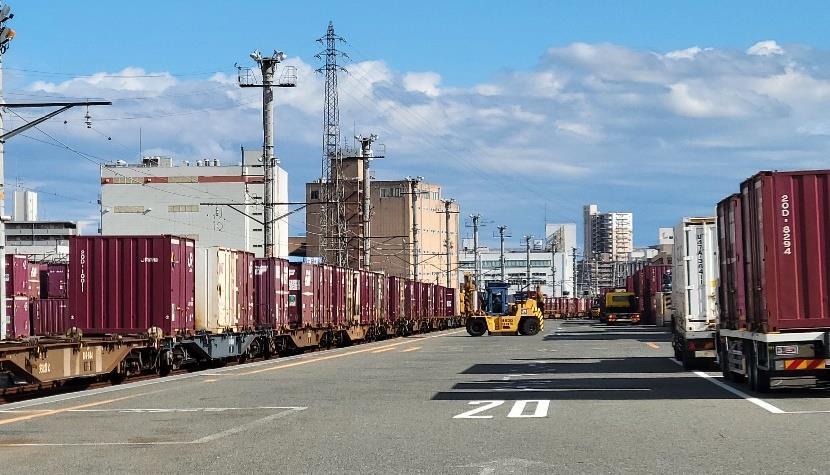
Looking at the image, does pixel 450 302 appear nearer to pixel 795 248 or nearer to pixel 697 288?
pixel 697 288

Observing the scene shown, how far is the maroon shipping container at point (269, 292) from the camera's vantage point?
119 feet

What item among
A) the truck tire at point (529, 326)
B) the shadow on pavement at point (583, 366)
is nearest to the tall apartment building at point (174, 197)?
the truck tire at point (529, 326)

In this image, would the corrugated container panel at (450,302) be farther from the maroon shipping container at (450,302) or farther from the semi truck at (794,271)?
the semi truck at (794,271)

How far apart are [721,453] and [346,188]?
11832 centimetres

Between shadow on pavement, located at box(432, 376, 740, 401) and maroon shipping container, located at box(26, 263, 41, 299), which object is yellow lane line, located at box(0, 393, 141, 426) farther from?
maroon shipping container, located at box(26, 263, 41, 299)

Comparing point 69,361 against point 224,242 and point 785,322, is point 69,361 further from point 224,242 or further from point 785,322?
point 224,242

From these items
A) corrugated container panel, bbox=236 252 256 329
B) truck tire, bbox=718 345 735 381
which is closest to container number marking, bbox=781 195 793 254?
truck tire, bbox=718 345 735 381

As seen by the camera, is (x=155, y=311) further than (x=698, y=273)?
Yes

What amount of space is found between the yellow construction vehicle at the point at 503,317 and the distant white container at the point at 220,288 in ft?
100

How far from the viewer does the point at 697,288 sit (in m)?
26.5

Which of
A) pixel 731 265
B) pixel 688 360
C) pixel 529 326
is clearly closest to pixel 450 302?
pixel 529 326

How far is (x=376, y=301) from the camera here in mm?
57500

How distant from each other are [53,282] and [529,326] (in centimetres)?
2735

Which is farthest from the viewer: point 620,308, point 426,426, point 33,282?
point 620,308
